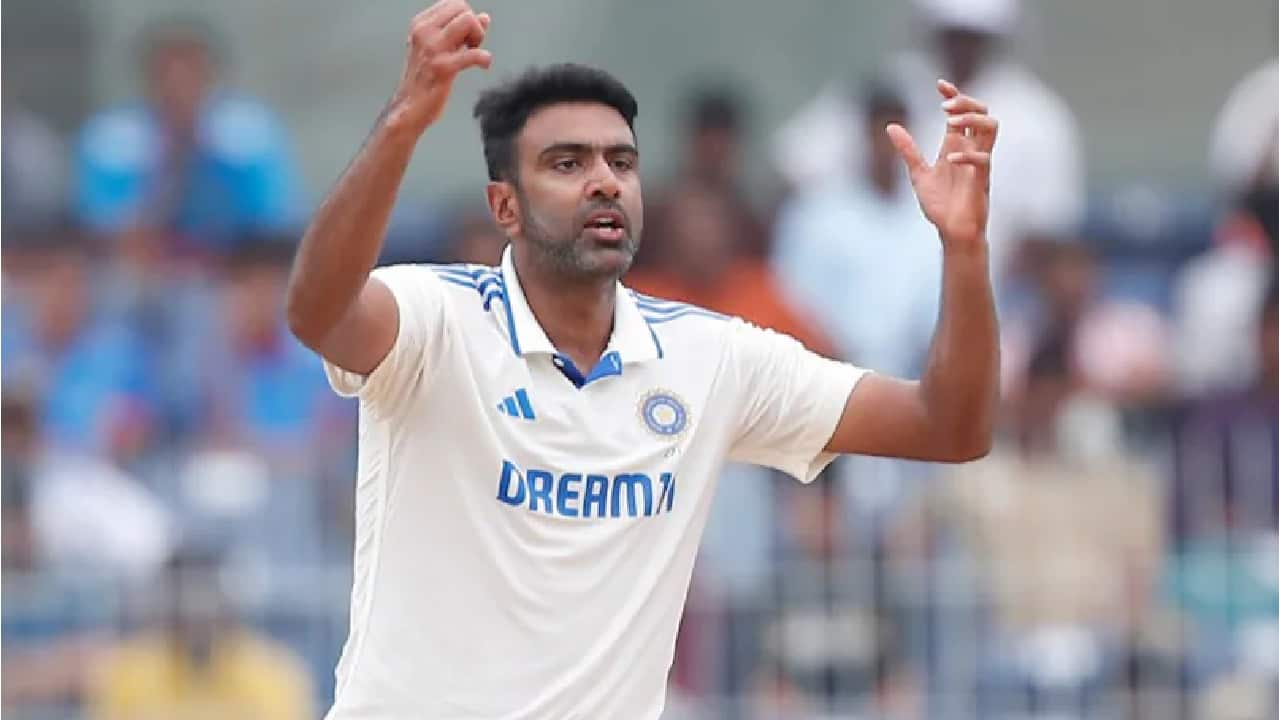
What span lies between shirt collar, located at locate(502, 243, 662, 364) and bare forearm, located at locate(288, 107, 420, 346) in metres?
0.61

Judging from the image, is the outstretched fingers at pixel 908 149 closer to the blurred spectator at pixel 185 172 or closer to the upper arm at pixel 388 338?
the upper arm at pixel 388 338

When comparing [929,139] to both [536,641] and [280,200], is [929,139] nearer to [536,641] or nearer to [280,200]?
[280,200]

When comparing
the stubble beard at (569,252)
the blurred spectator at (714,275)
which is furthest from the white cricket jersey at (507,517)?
the blurred spectator at (714,275)

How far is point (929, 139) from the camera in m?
12.3

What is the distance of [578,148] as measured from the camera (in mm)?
6305

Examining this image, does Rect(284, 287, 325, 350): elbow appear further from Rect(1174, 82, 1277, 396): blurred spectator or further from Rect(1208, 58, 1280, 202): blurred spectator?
Rect(1208, 58, 1280, 202): blurred spectator

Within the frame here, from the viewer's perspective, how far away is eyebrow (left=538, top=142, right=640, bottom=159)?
630cm

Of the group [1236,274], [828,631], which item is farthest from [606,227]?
[1236,274]

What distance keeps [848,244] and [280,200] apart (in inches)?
114

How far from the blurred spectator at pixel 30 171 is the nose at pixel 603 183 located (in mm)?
7363

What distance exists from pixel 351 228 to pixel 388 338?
38 centimetres

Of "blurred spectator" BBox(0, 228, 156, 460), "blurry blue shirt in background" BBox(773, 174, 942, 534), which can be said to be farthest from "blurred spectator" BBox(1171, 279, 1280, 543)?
"blurred spectator" BBox(0, 228, 156, 460)

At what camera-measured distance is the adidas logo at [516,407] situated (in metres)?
6.23

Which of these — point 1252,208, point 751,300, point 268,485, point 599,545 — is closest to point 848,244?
point 751,300
